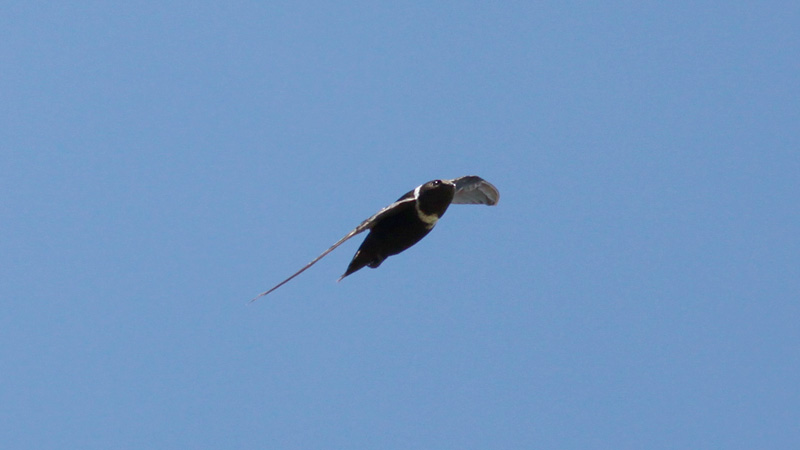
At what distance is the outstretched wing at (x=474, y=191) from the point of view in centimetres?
1105

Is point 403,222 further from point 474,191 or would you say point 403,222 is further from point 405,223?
point 474,191

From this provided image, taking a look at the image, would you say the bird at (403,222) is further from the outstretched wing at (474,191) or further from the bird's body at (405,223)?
the outstretched wing at (474,191)

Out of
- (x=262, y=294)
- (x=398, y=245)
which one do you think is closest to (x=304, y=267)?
(x=262, y=294)

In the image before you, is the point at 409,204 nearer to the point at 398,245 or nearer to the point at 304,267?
the point at 398,245

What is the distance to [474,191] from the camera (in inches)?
459

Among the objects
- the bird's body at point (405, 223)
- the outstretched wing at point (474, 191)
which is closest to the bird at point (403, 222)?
the bird's body at point (405, 223)

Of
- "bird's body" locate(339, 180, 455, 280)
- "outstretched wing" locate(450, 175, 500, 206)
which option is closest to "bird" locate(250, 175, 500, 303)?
"bird's body" locate(339, 180, 455, 280)

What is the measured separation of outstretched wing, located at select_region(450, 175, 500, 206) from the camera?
1105cm

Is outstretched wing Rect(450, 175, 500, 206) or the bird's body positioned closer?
the bird's body

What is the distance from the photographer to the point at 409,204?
965cm

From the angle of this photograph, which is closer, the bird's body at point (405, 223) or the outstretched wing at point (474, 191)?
the bird's body at point (405, 223)

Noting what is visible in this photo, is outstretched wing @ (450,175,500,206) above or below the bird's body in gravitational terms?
above

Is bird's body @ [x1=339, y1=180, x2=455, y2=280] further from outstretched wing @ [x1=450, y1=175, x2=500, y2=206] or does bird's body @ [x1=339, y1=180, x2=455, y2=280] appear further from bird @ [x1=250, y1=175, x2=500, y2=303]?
outstretched wing @ [x1=450, y1=175, x2=500, y2=206]

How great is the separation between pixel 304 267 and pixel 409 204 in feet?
7.11
